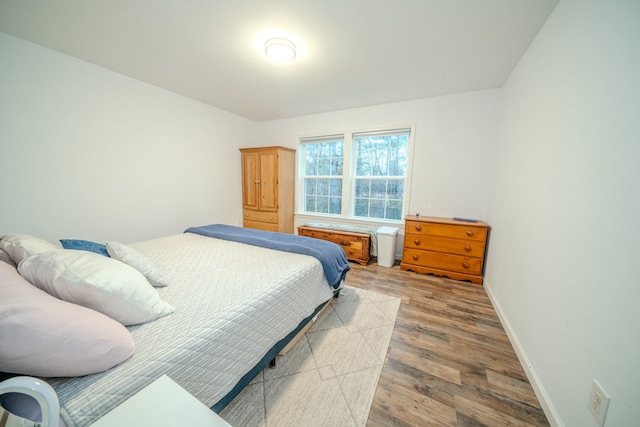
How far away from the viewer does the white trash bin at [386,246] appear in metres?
3.14

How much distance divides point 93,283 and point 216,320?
1.58 feet

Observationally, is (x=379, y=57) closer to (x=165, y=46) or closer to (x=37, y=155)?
(x=165, y=46)

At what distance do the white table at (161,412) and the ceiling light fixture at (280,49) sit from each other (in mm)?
2312

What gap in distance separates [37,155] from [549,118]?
4273 mm

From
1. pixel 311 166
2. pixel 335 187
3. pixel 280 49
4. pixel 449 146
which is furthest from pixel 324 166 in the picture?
pixel 280 49

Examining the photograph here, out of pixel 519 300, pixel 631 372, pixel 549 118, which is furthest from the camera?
pixel 519 300

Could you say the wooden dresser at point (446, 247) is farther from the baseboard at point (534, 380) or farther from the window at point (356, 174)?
the baseboard at point (534, 380)

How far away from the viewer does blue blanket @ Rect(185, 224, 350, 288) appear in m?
1.87

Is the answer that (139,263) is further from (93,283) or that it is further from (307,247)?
(307,247)

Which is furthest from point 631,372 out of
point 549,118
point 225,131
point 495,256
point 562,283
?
point 225,131

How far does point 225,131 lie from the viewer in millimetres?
3824

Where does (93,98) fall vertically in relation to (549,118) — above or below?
above

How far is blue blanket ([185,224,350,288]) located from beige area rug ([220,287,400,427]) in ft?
1.37

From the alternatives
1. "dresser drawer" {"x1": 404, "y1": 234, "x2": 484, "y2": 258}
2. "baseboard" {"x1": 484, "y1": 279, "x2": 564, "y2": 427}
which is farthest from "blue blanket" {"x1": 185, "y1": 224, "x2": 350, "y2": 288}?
"baseboard" {"x1": 484, "y1": 279, "x2": 564, "y2": 427}
